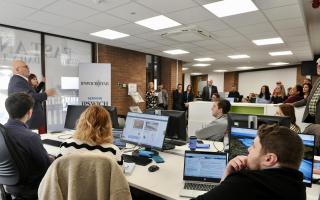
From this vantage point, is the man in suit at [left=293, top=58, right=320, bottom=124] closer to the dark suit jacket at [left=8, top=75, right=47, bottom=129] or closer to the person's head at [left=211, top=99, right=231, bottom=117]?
the person's head at [left=211, top=99, right=231, bottom=117]

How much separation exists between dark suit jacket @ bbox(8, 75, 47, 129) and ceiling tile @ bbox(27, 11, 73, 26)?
45.8 inches

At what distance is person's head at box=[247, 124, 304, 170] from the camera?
2.92ft

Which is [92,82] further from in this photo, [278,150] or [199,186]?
[278,150]

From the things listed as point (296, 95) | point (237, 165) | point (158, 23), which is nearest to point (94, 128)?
point (237, 165)

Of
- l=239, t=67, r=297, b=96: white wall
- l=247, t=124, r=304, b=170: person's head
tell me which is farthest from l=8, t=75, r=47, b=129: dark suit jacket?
l=239, t=67, r=297, b=96: white wall

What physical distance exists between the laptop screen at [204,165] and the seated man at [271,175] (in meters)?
0.64

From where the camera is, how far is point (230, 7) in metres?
3.52

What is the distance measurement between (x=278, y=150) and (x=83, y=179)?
35.0 inches

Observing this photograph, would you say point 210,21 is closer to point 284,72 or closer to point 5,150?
point 5,150

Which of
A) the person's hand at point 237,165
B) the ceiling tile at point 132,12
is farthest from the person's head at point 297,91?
the person's hand at point 237,165

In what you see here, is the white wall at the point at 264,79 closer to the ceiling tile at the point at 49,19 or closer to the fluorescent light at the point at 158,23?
the fluorescent light at the point at 158,23

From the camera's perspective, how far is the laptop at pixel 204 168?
159 centimetres

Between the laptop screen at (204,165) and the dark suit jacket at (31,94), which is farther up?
the dark suit jacket at (31,94)

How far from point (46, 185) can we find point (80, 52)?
5.31 m
